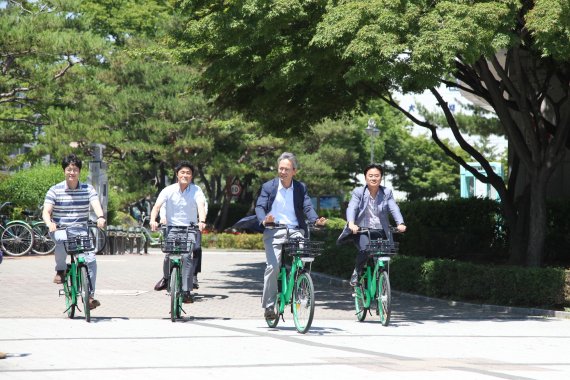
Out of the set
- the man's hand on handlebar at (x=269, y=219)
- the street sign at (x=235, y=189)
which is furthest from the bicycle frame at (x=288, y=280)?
the street sign at (x=235, y=189)

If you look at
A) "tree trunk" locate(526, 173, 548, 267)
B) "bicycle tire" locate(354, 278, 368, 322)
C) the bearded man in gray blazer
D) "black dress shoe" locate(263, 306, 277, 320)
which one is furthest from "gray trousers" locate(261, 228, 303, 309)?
"tree trunk" locate(526, 173, 548, 267)

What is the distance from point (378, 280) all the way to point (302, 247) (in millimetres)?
1581

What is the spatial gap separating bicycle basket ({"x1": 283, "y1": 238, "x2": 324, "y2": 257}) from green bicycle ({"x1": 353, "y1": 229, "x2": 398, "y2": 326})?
1.26 meters

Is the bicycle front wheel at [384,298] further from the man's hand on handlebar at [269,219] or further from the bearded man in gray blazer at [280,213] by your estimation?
the man's hand on handlebar at [269,219]

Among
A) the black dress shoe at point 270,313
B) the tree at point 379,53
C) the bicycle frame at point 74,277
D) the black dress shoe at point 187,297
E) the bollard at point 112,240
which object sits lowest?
the black dress shoe at point 270,313

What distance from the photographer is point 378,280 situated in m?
12.8

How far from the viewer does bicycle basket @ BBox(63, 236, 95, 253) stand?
12.3 m

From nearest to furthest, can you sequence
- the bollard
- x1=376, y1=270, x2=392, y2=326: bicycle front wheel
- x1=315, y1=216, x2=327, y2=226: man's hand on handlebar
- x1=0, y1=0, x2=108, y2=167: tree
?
x1=315, y1=216, x2=327, y2=226: man's hand on handlebar, x1=376, y1=270, x2=392, y2=326: bicycle front wheel, x1=0, y1=0, x2=108, y2=167: tree, the bollard

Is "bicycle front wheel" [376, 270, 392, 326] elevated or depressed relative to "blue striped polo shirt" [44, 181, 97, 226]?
depressed

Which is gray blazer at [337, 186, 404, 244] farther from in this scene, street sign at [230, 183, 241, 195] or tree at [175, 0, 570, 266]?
street sign at [230, 183, 241, 195]

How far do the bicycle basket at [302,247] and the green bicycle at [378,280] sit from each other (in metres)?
1.26

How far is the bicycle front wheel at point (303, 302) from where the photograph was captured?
444 inches

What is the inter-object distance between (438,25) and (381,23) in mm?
721

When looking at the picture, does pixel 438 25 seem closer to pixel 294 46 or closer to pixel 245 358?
pixel 294 46
